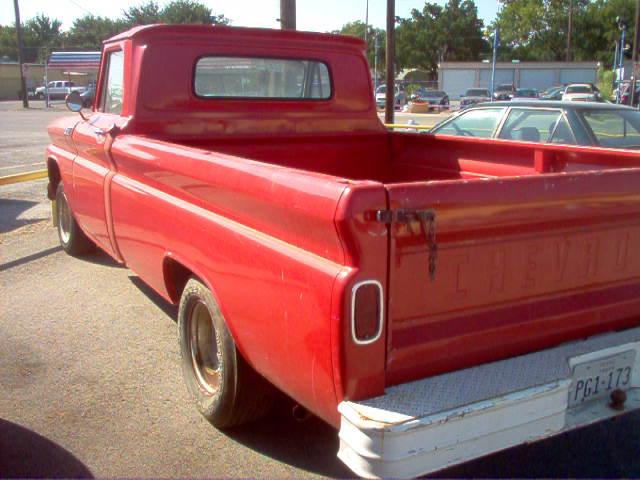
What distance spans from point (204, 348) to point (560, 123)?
6.00 metres

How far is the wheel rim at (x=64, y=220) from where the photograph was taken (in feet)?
20.8

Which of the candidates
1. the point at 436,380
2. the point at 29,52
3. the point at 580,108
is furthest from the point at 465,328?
the point at 29,52

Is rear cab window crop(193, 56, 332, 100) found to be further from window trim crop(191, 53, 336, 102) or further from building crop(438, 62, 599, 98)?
building crop(438, 62, 599, 98)

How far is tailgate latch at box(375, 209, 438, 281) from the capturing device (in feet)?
7.02

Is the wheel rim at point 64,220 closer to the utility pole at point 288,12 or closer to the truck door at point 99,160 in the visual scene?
the truck door at point 99,160

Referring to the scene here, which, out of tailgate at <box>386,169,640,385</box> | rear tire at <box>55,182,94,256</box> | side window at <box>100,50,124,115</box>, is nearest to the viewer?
tailgate at <box>386,169,640,385</box>

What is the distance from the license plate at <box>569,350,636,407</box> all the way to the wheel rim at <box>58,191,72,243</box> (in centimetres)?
496

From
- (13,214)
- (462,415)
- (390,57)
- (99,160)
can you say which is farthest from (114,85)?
(390,57)

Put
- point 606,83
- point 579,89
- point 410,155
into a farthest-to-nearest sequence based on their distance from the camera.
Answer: point 606,83 < point 579,89 < point 410,155

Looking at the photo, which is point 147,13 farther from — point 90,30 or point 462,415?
point 462,415

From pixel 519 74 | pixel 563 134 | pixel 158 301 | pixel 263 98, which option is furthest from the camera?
pixel 519 74

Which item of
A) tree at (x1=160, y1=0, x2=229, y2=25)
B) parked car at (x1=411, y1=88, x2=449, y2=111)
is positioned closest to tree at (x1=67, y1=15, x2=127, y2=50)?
tree at (x1=160, y1=0, x2=229, y2=25)

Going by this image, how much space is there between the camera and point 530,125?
840cm

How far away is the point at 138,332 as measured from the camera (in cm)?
466
